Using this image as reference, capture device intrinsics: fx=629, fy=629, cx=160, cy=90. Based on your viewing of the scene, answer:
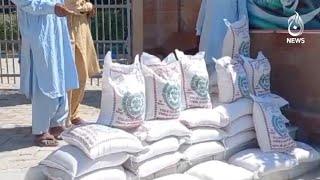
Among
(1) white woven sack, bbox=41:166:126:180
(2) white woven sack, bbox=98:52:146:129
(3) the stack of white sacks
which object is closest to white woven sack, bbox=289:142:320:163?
(3) the stack of white sacks

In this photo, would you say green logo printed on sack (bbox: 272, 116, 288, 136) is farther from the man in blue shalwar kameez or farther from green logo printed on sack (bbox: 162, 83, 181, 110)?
the man in blue shalwar kameez

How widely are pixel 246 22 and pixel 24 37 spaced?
198cm

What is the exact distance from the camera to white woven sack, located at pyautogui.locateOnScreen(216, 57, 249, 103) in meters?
5.05

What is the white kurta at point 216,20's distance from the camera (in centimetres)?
593

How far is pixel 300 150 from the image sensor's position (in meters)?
5.12

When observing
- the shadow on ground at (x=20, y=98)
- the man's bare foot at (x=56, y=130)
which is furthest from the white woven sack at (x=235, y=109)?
the shadow on ground at (x=20, y=98)

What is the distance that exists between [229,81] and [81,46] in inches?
69.1

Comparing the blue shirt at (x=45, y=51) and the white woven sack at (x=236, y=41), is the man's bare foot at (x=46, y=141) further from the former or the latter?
the white woven sack at (x=236, y=41)

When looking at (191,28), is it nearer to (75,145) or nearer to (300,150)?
(300,150)

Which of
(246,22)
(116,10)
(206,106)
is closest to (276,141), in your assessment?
(206,106)

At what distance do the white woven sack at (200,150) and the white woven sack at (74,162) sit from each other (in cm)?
64

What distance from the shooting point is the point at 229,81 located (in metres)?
5.04

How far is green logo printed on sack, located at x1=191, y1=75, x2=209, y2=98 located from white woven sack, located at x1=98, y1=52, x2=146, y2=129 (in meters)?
0.57

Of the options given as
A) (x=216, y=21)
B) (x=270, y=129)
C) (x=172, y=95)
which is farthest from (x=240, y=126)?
(x=216, y=21)
